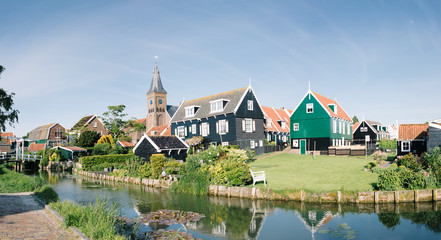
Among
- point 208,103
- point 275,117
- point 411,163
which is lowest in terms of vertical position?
point 411,163

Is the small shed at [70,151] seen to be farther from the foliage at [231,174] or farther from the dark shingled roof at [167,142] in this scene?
the foliage at [231,174]

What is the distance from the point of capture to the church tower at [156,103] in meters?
85.7

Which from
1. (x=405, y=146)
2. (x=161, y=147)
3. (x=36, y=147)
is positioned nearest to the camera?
(x=405, y=146)

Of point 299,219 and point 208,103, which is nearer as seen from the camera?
point 299,219

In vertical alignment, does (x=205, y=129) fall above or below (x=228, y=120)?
below

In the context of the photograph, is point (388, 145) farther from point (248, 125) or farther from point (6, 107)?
point (6, 107)

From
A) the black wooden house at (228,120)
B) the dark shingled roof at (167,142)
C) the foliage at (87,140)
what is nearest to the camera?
the dark shingled roof at (167,142)

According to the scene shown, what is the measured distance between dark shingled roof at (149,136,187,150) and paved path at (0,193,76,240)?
18674 millimetres

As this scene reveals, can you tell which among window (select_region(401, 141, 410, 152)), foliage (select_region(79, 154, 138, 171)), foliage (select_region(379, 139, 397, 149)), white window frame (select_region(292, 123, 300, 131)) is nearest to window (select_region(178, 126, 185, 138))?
foliage (select_region(79, 154, 138, 171))

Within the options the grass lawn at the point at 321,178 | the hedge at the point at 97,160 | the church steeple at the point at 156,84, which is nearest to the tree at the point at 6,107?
the hedge at the point at 97,160

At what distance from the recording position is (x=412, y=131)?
→ 33.3 metres

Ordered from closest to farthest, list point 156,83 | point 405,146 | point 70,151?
point 405,146
point 70,151
point 156,83

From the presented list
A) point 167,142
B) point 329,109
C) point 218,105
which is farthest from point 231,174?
point 329,109

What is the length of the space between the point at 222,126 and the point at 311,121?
46.7ft
